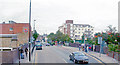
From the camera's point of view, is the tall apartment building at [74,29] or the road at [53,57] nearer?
the road at [53,57]

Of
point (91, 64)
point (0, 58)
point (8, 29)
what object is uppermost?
point (8, 29)

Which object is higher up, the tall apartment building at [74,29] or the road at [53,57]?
the tall apartment building at [74,29]

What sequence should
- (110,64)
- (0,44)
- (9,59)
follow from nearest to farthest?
(9,59) < (110,64) < (0,44)

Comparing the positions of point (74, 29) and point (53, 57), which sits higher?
point (74, 29)

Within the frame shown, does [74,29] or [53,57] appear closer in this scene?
[53,57]

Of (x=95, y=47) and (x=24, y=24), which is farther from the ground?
(x=24, y=24)

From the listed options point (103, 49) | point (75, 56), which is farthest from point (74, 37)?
point (75, 56)

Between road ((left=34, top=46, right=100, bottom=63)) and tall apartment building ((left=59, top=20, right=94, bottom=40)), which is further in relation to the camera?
tall apartment building ((left=59, top=20, right=94, bottom=40))

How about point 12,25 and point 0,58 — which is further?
point 12,25

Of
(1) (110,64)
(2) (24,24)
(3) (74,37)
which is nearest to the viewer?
(1) (110,64)

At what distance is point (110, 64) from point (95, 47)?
61.5 feet

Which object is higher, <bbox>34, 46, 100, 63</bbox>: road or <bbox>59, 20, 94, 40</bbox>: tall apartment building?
<bbox>59, 20, 94, 40</bbox>: tall apartment building

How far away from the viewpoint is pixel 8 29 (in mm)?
66812

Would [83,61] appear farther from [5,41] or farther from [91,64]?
[5,41]
